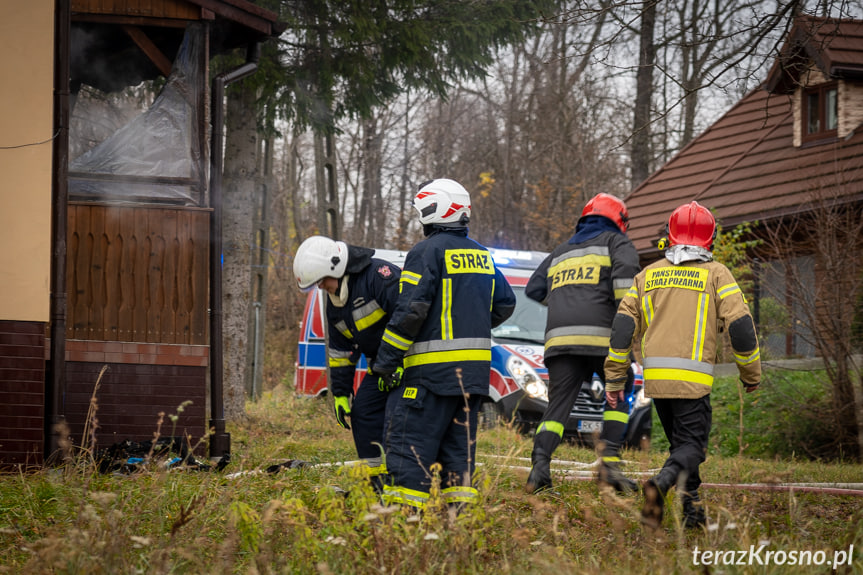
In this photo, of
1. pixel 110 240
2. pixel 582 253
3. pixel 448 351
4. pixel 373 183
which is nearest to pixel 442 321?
pixel 448 351

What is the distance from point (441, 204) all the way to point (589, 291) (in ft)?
4.92

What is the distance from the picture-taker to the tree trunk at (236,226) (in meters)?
11.6

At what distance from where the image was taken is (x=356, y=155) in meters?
30.1

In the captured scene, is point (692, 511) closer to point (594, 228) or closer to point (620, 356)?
point (620, 356)

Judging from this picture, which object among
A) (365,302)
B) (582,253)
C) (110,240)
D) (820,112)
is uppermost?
(820,112)

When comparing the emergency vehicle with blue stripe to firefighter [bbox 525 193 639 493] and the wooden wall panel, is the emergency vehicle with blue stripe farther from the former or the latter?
firefighter [bbox 525 193 639 493]

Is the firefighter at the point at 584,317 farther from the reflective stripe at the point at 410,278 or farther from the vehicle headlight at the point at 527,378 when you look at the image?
the vehicle headlight at the point at 527,378

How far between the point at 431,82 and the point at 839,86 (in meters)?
8.36

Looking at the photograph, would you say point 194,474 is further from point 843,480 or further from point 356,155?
point 356,155

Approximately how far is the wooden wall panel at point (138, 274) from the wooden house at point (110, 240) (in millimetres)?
11

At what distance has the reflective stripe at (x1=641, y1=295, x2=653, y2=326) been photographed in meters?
5.44

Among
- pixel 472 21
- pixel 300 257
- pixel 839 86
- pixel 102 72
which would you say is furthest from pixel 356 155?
pixel 300 257

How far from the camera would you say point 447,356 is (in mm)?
5215

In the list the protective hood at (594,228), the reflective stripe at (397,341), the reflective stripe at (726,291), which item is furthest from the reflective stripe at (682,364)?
the protective hood at (594,228)
